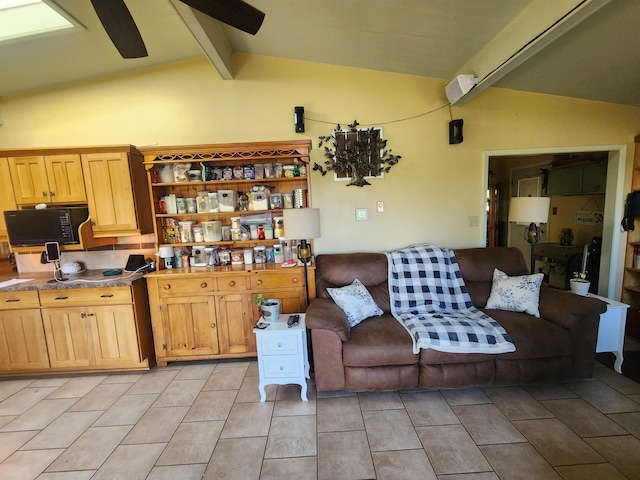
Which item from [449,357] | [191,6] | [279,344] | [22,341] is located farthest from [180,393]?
[191,6]

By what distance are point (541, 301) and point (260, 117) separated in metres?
3.07

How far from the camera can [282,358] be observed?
207 cm

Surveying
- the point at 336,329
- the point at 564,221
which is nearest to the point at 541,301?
the point at 336,329

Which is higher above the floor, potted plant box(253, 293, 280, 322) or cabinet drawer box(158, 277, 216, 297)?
cabinet drawer box(158, 277, 216, 297)

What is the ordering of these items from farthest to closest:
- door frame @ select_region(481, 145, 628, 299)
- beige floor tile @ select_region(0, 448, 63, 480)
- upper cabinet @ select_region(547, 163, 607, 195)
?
upper cabinet @ select_region(547, 163, 607, 195) → door frame @ select_region(481, 145, 628, 299) → beige floor tile @ select_region(0, 448, 63, 480)

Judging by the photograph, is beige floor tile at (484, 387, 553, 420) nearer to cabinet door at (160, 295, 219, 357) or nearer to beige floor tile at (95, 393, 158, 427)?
cabinet door at (160, 295, 219, 357)

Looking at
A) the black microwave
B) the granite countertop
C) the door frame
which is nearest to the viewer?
the granite countertop

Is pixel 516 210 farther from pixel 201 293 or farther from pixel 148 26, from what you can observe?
pixel 148 26

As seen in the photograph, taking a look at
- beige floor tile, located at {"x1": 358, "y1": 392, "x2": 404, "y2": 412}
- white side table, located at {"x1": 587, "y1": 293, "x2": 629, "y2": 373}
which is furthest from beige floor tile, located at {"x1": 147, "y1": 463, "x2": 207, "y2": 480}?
white side table, located at {"x1": 587, "y1": 293, "x2": 629, "y2": 373}

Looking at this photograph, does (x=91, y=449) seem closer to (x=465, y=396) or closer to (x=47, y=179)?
(x=47, y=179)

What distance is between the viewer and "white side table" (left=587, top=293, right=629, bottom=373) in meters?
2.20

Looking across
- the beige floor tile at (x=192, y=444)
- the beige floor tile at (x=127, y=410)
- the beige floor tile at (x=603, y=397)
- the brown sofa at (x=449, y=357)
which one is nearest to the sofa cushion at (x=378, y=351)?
the brown sofa at (x=449, y=357)

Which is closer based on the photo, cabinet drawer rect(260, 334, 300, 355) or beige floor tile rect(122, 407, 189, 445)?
beige floor tile rect(122, 407, 189, 445)

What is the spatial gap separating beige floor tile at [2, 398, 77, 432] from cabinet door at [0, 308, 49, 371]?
0.47 m
